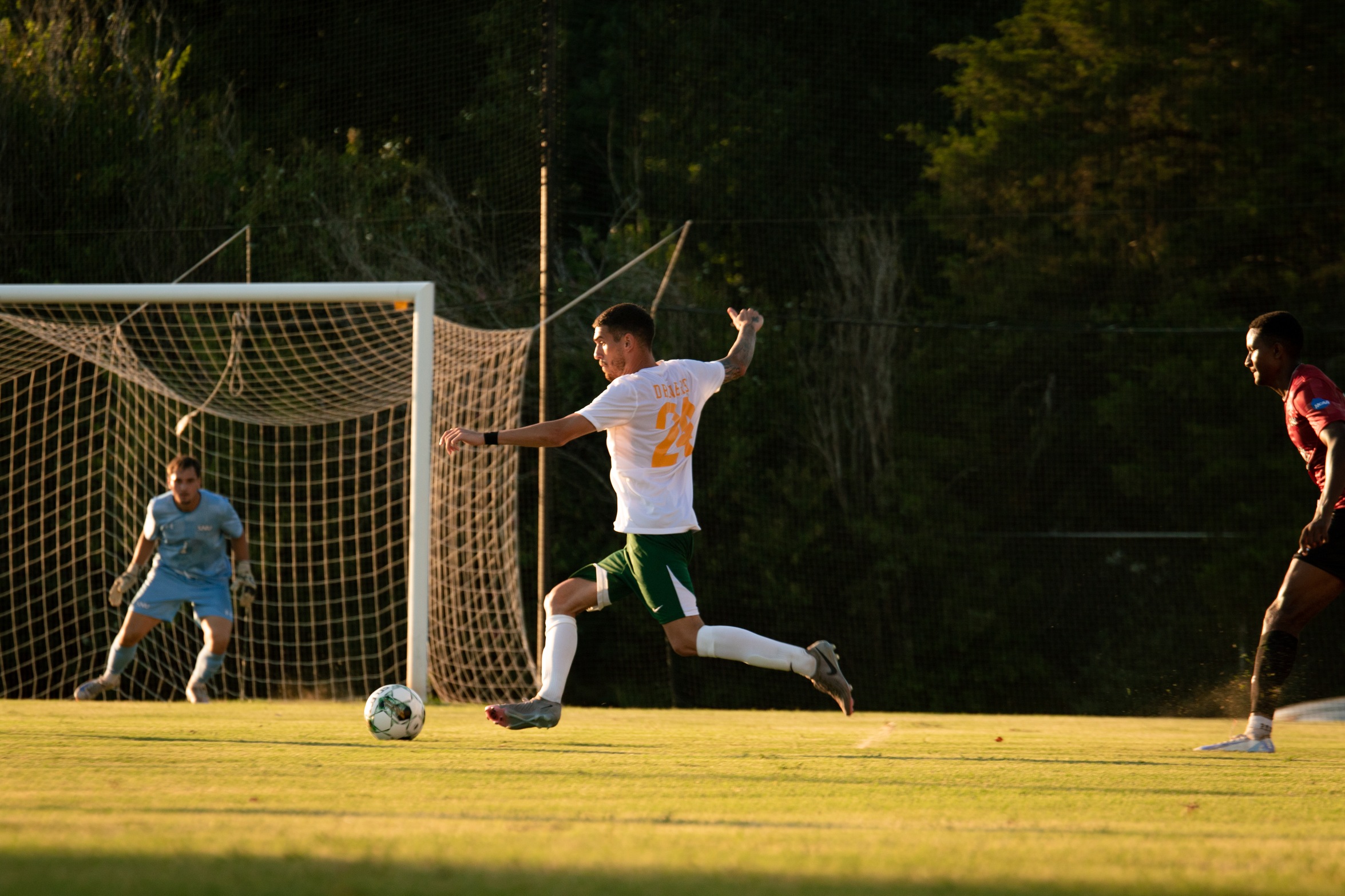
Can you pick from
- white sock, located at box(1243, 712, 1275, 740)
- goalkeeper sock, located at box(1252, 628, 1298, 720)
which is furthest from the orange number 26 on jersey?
white sock, located at box(1243, 712, 1275, 740)

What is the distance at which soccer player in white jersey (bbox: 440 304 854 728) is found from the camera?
5.65 m

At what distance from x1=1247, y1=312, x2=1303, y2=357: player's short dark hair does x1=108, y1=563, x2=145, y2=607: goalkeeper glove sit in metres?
6.62

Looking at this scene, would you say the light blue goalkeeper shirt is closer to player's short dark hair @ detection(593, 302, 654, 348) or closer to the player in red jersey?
player's short dark hair @ detection(593, 302, 654, 348)

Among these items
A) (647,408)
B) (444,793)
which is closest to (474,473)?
(647,408)

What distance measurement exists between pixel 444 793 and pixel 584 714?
4836mm

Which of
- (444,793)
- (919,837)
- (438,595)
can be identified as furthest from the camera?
(438,595)

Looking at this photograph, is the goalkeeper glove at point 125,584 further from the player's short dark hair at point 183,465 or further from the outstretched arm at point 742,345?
the outstretched arm at point 742,345

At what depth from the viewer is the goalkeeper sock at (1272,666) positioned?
5859 millimetres

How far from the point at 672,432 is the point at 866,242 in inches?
464

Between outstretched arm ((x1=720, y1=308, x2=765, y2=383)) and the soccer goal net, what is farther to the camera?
the soccer goal net

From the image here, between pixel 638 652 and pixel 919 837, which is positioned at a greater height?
pixel 919 837

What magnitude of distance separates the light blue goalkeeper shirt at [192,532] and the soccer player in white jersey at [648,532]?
447cm

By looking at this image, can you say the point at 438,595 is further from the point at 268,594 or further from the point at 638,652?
the point at 638,652

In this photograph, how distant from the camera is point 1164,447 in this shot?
16.1 metres
